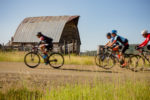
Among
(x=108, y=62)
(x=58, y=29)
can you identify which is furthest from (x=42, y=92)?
(x=58, y=29)

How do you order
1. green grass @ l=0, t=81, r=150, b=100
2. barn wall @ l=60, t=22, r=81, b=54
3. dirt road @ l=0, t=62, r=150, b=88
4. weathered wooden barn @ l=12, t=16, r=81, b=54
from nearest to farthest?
green grass @ l=0, t=81, r=150, b=100 → dirt road @ l=0, t=62, r=150, b=88 → weathered wooden barn @ l=12, t=16, r=81, b=54 → barn wall @ l=60, t=22, r=81, b=54

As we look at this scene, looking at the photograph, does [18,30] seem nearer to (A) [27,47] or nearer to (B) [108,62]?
(A) [27,47]

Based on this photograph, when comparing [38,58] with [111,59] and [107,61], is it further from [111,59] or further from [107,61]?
[111,59]

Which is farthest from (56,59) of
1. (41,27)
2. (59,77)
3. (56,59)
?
(41,27)

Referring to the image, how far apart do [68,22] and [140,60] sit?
18796mm

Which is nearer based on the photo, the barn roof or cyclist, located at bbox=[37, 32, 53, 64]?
cyclist, located at bbox=[37, 32, 53, 64]

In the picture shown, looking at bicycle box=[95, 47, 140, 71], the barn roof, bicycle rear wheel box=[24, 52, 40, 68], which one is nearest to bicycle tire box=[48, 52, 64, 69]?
bicycle rear wheel box=[24, 52, 40, 68]

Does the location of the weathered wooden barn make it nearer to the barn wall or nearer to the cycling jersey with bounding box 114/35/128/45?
the barn wall

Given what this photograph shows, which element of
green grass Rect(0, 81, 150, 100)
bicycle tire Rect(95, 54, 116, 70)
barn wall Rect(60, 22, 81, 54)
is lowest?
green grass Rect(0, 81, 150, 100)

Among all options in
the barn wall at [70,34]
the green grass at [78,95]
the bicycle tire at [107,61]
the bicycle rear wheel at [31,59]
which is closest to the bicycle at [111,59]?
the bicycle tire at [107,61]

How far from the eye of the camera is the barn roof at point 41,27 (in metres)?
24.3

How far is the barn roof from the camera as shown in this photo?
24344mm

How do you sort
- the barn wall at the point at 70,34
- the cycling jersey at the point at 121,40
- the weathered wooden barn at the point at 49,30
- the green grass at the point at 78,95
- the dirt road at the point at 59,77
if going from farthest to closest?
the barn wall at the point at 70,34
the weathered wooden barn at the point at 49,30
the cycling jersey at the point at 121,40
the dirt road at the point at 59,77
the green grass at the point at 78,95

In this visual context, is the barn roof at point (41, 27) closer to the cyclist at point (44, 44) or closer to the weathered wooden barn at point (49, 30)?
the weathered wooden barn at point (49, 30)
